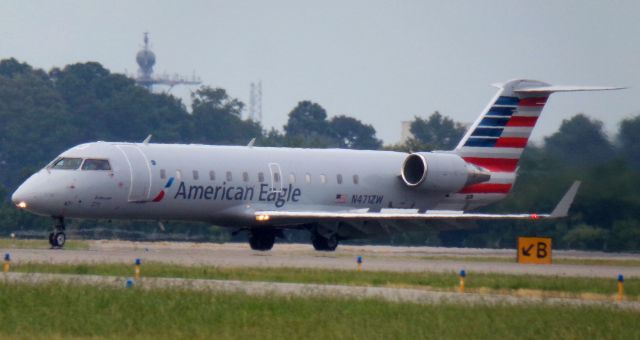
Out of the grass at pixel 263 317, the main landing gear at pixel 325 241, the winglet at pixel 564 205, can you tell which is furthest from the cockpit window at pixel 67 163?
the grass at pixel 263 317

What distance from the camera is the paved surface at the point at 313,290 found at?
24609 millimetres

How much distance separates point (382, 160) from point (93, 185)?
1143cm

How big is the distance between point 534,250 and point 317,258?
20.8 feet

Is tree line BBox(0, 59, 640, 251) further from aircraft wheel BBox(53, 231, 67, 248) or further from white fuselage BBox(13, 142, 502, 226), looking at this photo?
aircraft wheel BBox(53, 231, 67, 248)

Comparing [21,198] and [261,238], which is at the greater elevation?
[21,198]

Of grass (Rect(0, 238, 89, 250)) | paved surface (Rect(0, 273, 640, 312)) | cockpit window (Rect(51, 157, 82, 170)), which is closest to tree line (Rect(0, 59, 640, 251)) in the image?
grass (Rect(0, 238, 89, 250))

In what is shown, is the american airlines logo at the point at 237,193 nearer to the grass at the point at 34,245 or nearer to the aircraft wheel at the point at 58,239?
the grass at the point at 34,245

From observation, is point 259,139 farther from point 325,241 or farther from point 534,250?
point 534,250

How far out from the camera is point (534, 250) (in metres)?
40.5

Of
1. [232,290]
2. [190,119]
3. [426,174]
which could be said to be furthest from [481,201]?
[190,119]

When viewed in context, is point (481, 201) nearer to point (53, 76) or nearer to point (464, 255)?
point (464, 255)

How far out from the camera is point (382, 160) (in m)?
47.8

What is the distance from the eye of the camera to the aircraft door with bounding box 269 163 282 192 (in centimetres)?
4428

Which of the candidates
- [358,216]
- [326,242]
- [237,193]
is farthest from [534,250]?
[237,193]
